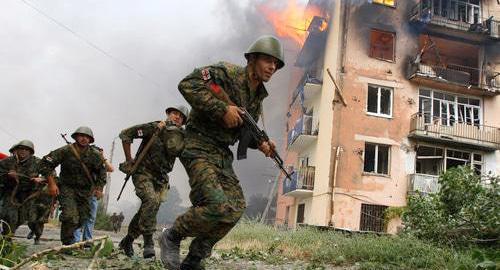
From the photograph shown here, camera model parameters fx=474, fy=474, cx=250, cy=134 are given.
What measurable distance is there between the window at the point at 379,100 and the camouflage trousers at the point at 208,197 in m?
18.1

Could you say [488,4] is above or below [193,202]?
above

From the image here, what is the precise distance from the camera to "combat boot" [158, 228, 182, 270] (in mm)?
3568

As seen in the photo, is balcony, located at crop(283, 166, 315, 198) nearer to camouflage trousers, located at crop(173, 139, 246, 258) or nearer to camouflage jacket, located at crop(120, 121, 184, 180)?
camouflage jacket, located at crop(120, 121, 184, 180)

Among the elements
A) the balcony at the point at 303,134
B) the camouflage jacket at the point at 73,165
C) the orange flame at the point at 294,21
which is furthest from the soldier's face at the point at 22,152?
the orange flame at the point at 294,21

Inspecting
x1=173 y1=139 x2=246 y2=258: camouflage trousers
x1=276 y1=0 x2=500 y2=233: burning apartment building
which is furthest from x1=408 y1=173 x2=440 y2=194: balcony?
x1=173 y1=139 x2=246 y2=258: camouflage trousers

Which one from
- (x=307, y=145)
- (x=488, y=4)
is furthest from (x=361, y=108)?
(x=488, y=4)

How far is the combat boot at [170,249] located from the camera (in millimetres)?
3568

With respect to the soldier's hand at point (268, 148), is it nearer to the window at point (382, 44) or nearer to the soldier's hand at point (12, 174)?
the soldier's hand at point (12, 174)

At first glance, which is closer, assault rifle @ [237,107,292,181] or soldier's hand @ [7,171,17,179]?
assault rifle @ [237,107,292,181]

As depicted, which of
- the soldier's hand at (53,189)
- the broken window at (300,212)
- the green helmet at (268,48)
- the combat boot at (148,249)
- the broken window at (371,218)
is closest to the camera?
the green helmet at (268,48)

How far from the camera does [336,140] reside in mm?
20125

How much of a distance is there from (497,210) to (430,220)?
154cm

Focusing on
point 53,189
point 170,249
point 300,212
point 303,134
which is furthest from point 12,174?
point 300,212

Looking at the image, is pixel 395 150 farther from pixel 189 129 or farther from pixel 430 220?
pixel 189 129
